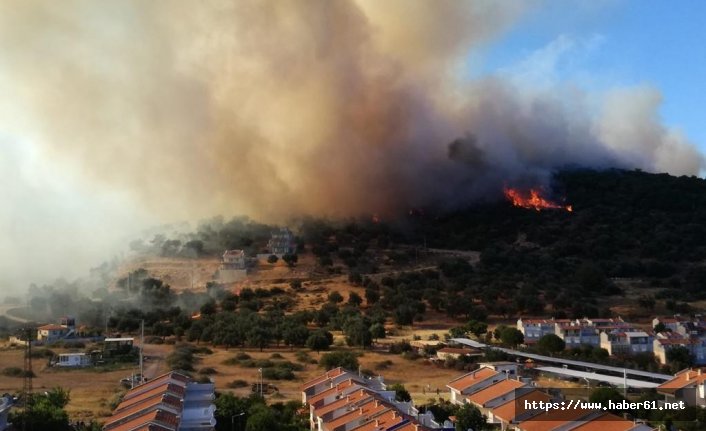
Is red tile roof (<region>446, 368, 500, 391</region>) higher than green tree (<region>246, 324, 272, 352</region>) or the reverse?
the reverse

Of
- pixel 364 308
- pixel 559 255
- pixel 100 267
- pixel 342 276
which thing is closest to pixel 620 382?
pixel 364 308

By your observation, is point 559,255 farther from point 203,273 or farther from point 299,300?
point 203,273

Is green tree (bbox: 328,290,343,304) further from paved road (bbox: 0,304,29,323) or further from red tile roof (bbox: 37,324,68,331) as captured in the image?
paved road (bbox: 0,304,29,323)

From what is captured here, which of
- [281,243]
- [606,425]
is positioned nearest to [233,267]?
[281,243]

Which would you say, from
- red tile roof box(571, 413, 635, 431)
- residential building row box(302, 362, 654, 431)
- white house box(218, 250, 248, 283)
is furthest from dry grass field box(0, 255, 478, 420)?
red tile roof box(571, 413, 635, 431)

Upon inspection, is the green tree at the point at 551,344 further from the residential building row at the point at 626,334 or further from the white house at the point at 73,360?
the white house at the point at 73,360

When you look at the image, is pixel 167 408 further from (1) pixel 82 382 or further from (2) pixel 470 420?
(1) pixel 82 382
